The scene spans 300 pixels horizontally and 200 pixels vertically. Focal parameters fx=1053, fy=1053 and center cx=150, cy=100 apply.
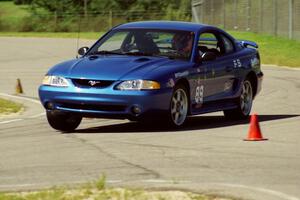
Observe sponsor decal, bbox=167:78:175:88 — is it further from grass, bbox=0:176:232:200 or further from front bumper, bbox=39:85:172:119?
grass, bbox=0:176:232:200

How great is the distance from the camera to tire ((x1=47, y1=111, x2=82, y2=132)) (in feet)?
47.9

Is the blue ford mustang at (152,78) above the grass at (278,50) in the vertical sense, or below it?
above

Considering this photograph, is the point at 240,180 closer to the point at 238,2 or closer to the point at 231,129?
the point at 231,129

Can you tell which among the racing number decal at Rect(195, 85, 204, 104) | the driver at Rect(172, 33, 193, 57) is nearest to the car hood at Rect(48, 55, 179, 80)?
the driver at Rect(172, 33, 193, 57)

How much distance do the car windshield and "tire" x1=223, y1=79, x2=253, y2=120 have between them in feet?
5.82

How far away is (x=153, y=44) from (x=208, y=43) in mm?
1450

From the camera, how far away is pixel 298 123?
15.8m

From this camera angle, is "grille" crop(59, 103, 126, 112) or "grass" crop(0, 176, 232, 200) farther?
"grille" crop(59, 103, 126, 112)

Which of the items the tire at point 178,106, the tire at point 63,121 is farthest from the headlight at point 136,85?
the tire at point 63,121

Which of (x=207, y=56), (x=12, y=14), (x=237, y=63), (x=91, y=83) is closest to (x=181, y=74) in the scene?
(x=207, y=56)

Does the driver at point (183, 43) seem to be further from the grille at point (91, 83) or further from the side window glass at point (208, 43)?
the grille at point (91, 83)

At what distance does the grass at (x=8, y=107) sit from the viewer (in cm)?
1859

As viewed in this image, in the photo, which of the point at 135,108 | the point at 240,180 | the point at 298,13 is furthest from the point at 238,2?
the point at 240,180

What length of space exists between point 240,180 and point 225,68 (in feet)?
21.4
